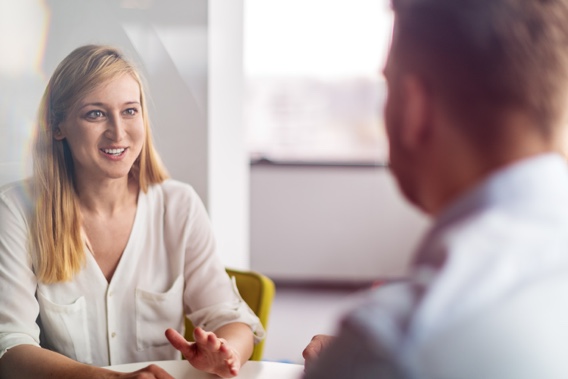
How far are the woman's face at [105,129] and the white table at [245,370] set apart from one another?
294mm

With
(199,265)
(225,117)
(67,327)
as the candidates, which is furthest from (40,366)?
(225,117)

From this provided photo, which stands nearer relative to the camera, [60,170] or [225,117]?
[60,170]

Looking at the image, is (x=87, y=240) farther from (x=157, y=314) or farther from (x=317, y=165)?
(x=317, y=165)

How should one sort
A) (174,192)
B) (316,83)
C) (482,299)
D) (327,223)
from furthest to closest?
(327,223) → (316,83) → (174,192) → (482,299)

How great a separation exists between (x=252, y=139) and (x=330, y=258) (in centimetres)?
80

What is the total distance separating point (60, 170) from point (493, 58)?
2.30ft

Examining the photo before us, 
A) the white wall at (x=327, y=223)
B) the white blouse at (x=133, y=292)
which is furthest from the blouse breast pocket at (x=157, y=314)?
the white wall at (x=327, y=223)

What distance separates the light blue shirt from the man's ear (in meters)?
0.06

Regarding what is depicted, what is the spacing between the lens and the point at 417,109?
50 centimetres

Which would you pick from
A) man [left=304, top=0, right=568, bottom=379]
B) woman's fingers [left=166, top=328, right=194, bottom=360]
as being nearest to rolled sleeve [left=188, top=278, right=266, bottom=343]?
woman's fingers [left=166, top=328, right=194, bottom=360]

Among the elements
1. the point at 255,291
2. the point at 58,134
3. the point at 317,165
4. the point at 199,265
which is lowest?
the point at 317,165

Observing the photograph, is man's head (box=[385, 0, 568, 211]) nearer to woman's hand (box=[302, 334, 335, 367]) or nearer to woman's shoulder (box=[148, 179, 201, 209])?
woman's hand (box=[302, 334, 335, 367])

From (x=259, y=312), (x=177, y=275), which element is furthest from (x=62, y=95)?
(x=259, y=312)

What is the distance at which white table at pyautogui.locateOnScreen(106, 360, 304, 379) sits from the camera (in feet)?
3.43
